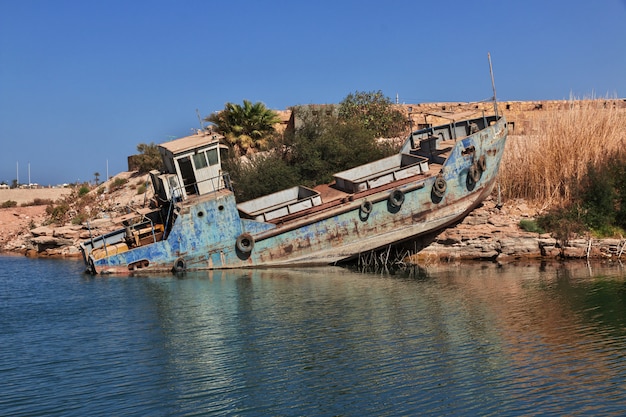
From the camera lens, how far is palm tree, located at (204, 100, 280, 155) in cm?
3681

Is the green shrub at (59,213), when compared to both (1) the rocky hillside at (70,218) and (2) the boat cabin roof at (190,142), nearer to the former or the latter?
(1) the rocky hillside at (70,218)

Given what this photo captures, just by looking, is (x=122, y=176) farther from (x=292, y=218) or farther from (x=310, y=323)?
(x=310, y=323)

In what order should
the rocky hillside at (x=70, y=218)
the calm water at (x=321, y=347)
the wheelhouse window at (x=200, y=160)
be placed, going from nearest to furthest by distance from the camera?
the calm water at (x=321, y=347), the wheelhouse window at (x=200, y=160), the rocky hillside at (x=70, y=218)

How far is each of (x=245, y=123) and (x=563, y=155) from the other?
56.3ft

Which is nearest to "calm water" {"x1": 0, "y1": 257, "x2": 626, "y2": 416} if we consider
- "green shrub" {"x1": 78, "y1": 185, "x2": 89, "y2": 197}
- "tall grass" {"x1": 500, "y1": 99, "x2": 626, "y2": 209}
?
"tall grass" {"x1": 500, "y1": 99, "x2": 626, "y2": 209}

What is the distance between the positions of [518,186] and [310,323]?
46.9 feet

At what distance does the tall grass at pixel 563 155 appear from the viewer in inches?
1011

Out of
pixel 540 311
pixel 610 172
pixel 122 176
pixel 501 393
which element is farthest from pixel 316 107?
pixel 501 393

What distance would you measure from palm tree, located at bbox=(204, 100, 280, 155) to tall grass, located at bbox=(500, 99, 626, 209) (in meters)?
14.4

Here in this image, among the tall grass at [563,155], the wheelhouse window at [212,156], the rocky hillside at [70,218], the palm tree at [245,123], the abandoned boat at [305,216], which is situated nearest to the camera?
the abandoned boat at [305,216]

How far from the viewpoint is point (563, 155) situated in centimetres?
2580

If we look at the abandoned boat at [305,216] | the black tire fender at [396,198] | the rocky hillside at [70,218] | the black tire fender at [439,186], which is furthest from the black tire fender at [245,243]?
the rocky hillside at [70,218]

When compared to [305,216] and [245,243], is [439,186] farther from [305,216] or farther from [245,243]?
[245,243]

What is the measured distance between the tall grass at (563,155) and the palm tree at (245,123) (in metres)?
14.4
